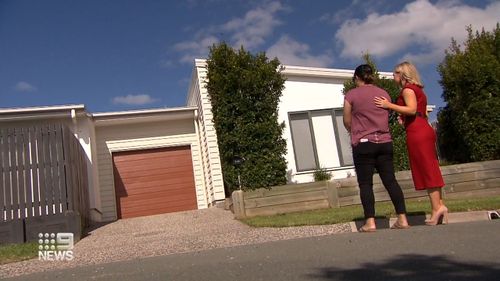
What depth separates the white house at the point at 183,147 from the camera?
13297 millimetres

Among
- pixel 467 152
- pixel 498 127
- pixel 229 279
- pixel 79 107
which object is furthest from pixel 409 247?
pixel 79 107

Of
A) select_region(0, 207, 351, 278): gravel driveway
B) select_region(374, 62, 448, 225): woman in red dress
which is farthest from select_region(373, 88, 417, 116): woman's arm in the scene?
select_region(0, 207, 351, 278): gravel driveway

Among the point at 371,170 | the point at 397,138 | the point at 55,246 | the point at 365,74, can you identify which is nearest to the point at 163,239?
the point at 55,246

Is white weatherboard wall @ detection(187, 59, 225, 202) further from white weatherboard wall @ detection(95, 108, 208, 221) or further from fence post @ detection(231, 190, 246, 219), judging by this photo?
fence post @ detection(231, 190, 246, 219)

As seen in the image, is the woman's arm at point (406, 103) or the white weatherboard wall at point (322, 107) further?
the white weatherboard wall at point (322, 107)

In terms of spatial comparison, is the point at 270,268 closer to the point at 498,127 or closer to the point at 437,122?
the point at 498,127

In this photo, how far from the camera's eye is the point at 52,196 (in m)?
8.88

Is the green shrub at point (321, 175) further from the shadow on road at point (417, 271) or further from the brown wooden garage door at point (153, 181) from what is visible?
the shadow on road at point (417, 271)

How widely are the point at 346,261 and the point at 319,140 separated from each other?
32.1 feet

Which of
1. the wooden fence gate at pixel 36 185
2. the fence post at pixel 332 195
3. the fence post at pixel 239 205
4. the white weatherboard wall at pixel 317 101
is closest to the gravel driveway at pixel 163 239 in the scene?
the fence post at pixel 239 205

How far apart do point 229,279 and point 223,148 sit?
7.02 m

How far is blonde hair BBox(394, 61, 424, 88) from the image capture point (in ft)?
18.5

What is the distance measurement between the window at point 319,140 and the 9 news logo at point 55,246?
272 inches

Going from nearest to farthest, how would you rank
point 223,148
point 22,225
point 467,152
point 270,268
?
1. point 270,268
2. point 22,225
3. point 223,148
4. point 467,152
